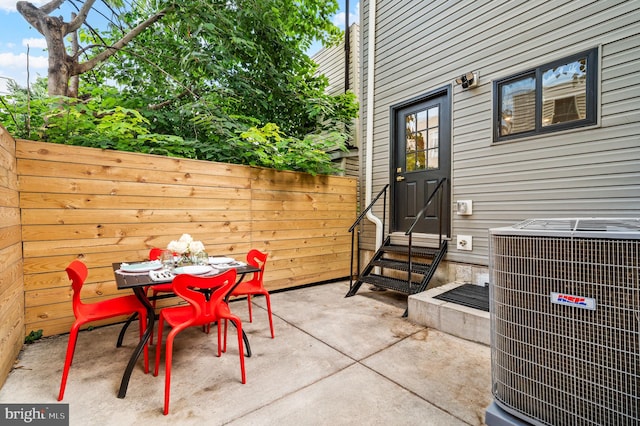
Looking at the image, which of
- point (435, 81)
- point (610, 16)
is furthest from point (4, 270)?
point (610, 16)

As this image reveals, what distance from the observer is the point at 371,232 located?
4844mm

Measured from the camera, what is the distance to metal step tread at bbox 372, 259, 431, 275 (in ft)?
12.0

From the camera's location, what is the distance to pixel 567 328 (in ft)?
3.78

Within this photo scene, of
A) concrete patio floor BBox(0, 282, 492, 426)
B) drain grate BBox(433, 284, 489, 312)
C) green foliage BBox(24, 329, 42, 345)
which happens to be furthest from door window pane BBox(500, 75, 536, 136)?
green foliage BBox(24, 329, 42, 345)

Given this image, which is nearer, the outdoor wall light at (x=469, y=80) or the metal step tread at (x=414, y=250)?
the outdoor wall light at (x=469, y=80)

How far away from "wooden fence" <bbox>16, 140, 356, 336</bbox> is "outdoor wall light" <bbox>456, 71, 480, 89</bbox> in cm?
234

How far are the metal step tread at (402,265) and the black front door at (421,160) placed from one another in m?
0.52

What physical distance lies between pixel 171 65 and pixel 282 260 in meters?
4.29

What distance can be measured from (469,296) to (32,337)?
4091mm

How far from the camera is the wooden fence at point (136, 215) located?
8.23ft

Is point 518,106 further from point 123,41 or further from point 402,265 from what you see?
point 123,41

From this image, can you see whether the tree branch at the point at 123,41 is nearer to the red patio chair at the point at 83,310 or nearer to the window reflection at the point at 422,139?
the red patio chair at the point at 83,310

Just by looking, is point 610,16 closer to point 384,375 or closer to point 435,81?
point 435,81

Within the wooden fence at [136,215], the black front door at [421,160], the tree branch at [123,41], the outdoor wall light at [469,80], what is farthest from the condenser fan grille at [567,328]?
the tree branch at [123,41]
